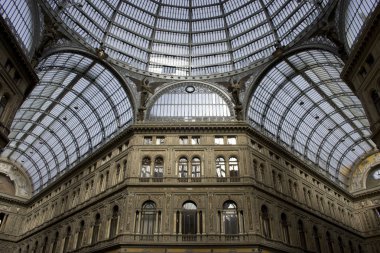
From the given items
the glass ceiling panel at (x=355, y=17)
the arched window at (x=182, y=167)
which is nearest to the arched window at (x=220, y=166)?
the arched window at (x=182, y=167)

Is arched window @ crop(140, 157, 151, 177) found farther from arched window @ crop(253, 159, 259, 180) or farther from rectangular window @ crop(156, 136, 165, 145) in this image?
arched window @ crop(253, 159, 259, 180)

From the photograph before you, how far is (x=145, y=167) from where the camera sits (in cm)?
4172

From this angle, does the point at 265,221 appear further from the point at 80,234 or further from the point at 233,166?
the point at 80,234

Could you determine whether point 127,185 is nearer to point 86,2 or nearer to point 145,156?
point 145,156

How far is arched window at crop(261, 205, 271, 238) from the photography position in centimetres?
3837

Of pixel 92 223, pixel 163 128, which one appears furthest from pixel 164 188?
pixel 92 223

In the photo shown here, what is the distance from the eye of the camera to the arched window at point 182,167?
135 ft

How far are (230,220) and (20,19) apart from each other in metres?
31.3

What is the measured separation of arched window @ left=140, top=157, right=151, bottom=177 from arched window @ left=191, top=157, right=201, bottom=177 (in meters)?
5.38

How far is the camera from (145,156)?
139 ft

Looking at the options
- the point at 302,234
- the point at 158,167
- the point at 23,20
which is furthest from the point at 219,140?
the point at 23,20

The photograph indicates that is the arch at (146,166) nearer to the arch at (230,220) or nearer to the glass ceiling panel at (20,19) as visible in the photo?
the arch at (230,220)

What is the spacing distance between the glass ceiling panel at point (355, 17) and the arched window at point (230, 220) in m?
21.9

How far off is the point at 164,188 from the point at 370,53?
83.5 ft
